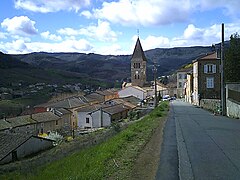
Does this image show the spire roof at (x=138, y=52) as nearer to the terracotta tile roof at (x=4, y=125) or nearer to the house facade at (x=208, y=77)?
the house facade at (x=208, y=77)

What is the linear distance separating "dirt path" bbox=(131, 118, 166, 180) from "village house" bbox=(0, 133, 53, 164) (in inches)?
843

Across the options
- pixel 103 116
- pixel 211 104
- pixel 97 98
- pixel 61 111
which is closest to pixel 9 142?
pixel 211 104

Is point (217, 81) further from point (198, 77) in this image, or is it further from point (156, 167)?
point (156, 167)

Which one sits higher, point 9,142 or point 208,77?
point 208,77

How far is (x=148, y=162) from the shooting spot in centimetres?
954

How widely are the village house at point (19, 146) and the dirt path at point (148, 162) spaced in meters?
21.4

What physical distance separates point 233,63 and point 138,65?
59539 mm

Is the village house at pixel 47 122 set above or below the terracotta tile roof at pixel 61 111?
below

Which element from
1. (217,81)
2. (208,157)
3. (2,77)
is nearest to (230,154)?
(208,157)

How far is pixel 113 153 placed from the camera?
10.7 meters

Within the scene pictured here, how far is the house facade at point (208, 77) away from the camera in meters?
47.9

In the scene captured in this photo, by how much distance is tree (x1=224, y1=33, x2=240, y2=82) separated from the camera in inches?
1551

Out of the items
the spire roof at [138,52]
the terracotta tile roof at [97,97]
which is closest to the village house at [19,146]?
the terracotta tile roof at [97,97]

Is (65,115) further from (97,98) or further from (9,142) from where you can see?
(9,142)
